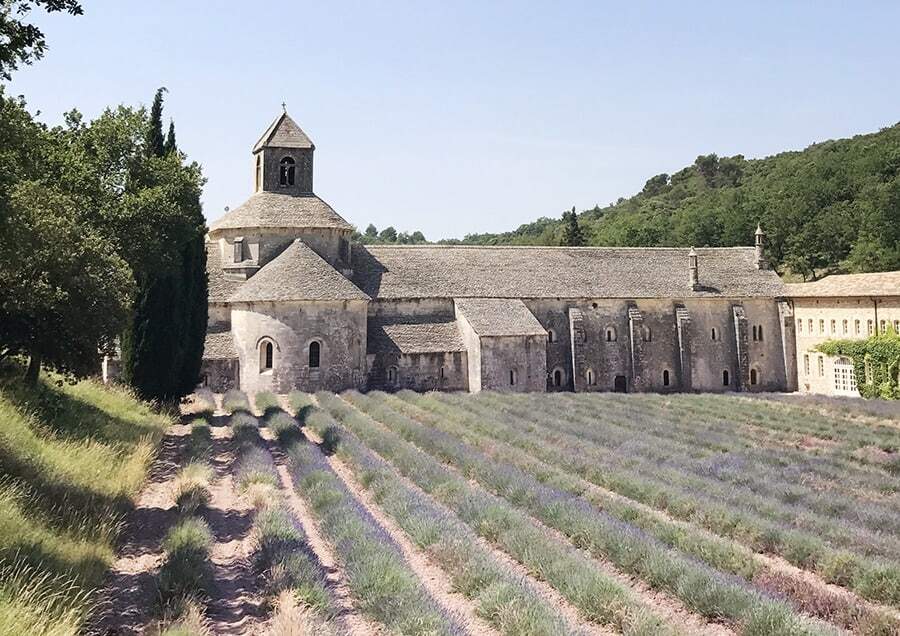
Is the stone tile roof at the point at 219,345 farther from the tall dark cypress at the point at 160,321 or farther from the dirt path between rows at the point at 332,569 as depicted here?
the dirt path between rows at the point at 332,569

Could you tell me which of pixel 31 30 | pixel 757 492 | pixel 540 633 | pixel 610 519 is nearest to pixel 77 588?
pixel 540 633

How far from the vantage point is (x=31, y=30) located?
9.56 meters

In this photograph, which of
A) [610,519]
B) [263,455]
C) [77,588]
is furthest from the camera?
[263,455]

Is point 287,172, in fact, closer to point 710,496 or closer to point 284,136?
point 284,136

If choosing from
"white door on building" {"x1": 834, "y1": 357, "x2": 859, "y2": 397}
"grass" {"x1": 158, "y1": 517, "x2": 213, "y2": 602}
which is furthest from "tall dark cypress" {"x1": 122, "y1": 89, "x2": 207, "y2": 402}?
"white door on building" {"x1": 834, "y1": 357, "x2": 859, "y2": 397}

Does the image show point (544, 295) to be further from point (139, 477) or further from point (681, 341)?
point (139, 477)

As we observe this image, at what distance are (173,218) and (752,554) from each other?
18809 mm

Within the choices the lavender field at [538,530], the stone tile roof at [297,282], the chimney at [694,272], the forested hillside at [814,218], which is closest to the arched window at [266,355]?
the stone tile roof at [297,282]

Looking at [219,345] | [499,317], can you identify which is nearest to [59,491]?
[219,345]

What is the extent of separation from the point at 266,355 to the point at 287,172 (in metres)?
12.1

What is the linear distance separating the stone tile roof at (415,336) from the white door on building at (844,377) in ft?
67.5

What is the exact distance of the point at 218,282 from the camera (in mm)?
38719

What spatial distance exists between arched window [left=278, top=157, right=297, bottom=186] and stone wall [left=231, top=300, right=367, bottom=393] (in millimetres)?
9502

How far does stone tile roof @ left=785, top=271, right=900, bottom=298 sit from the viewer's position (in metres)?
36.5
